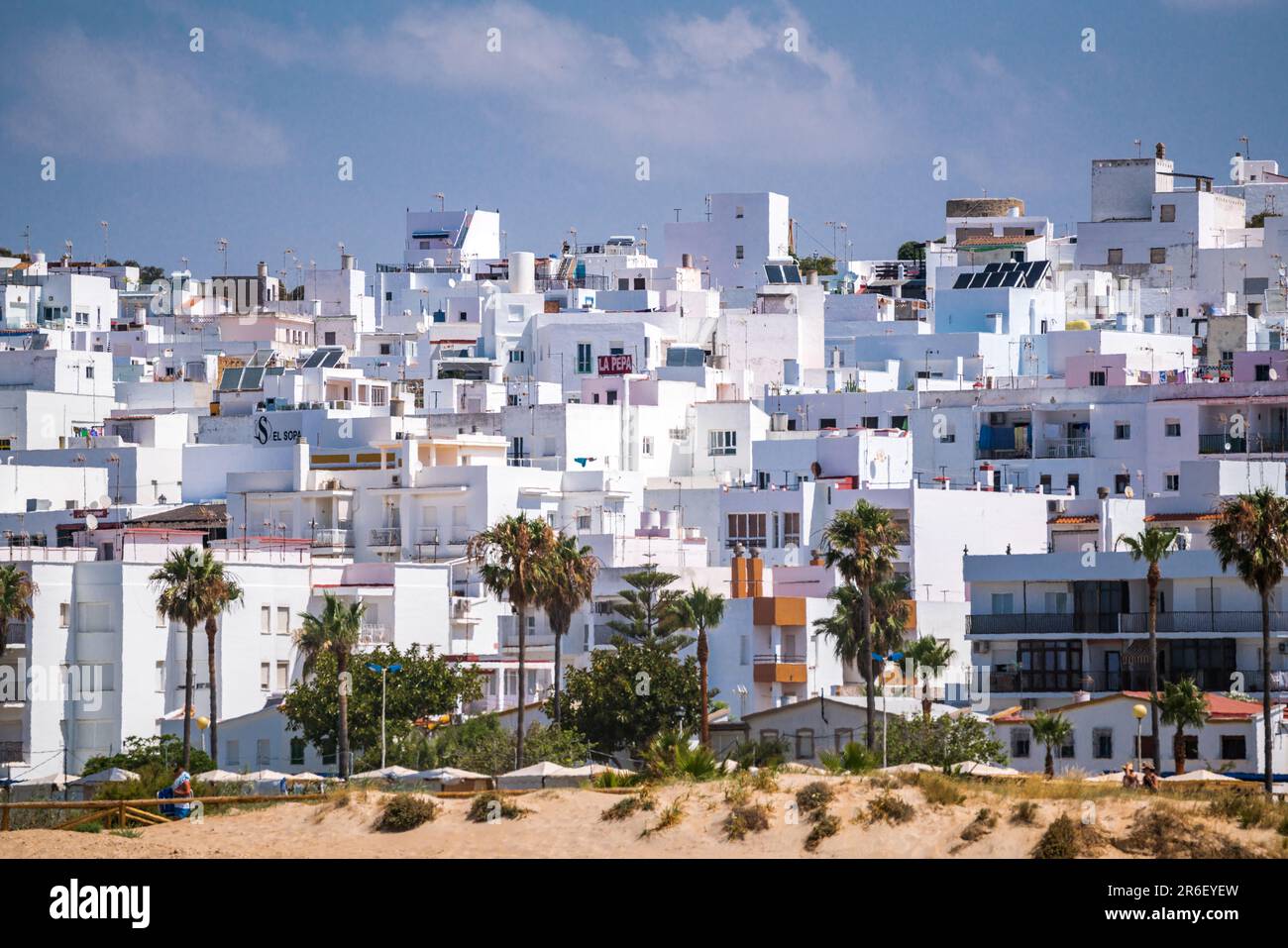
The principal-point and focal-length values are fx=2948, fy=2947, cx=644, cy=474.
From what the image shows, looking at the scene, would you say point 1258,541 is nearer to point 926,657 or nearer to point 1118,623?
point 1118,623

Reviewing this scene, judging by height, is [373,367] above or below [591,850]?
above

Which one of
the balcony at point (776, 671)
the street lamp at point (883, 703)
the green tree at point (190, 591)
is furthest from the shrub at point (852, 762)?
the green tree at point (190, 591)

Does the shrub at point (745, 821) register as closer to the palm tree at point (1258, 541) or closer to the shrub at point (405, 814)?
the shrub at point (405, 814)

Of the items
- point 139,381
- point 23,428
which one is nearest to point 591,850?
point 23,428

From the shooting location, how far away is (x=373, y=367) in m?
151

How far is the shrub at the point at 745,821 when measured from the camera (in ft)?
178

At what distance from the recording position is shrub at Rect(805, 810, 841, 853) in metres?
53.8

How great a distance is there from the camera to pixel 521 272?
161125 millimetres

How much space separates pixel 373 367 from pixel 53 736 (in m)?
66.6

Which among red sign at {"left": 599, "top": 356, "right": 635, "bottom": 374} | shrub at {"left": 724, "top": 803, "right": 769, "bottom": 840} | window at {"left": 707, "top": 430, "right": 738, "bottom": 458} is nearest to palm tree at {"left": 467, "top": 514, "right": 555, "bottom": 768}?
shrub at {"left": 724, "top": 803, "right": 769, "bottom": 840}

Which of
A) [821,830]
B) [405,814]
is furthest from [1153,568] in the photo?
[405,814]

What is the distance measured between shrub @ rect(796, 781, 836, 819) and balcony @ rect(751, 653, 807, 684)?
32.8m

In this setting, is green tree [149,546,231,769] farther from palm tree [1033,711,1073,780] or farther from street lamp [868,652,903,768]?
palm tree [1033,711,1073,780]
